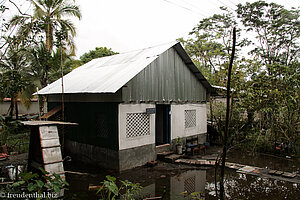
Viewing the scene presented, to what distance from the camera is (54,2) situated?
1531 cm

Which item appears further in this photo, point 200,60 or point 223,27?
point 200,60

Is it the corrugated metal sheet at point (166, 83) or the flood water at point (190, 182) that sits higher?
the corrugated metal sheet at point (166, 83)

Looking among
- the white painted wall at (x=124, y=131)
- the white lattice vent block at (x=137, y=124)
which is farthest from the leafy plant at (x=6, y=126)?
the white lattice vent block at (x=137, y=124)

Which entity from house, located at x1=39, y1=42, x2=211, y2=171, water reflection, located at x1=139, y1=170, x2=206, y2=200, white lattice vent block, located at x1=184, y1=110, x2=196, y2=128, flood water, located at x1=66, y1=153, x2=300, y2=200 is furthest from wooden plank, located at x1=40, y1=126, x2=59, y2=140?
white lattice vent block, located at x1=184, y1=110, x2=196, y2=128

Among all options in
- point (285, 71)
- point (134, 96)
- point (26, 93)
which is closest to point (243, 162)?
point (285, 71)

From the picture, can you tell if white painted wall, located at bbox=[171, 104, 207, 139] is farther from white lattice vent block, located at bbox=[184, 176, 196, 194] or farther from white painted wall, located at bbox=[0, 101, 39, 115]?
white painted wall, located at bbox=[0, 101, 39, 115]

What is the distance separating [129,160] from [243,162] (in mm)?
4798

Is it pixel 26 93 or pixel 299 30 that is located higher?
pixel 299 30

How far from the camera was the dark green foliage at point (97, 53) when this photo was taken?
28969 millimetres

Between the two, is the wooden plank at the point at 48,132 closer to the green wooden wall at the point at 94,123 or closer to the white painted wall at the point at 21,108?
the green wooden wall at the point at 94,123

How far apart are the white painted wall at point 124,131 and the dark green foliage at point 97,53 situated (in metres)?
21.8

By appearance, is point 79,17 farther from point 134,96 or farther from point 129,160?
point 129,160

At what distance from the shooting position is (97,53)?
29.0 metres

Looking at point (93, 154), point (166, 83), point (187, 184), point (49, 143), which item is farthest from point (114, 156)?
point (166, 83)
